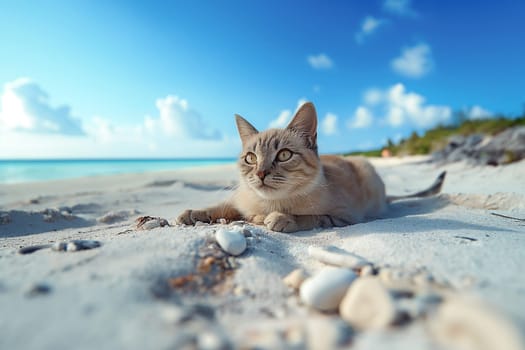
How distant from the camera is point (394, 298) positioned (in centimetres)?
80

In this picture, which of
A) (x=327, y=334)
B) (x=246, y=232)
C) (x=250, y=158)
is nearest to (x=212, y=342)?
(x=327, y=334)

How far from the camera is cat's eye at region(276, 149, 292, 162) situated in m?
2.19

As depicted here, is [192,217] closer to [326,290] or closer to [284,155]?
[284,155]

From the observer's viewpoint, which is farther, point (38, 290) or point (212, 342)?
point (38, 290)

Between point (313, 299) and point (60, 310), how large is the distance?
755 millimetres

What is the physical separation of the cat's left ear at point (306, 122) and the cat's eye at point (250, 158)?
45 centimetres

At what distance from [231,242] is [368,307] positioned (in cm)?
71

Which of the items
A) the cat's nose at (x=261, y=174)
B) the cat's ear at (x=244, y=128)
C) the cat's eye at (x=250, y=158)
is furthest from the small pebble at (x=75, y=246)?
the cat's ear at (x=244, y=128)

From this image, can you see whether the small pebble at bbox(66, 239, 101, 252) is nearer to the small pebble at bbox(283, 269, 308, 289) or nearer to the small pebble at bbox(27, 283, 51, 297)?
the small pebble at bbox(27, 283, 51, 297)

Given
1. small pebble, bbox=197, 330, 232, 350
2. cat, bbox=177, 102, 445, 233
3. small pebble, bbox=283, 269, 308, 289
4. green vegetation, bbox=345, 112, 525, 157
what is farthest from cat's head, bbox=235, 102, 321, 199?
green vegetation, bbox=345, 112, 525, 157

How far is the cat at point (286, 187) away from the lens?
2.07m

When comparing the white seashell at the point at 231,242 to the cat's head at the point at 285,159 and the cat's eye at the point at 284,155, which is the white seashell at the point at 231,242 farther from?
the cat's eye at the point at 284,155

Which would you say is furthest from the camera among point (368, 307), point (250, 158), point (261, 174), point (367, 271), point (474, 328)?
point (250, 158)

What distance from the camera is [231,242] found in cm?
131
